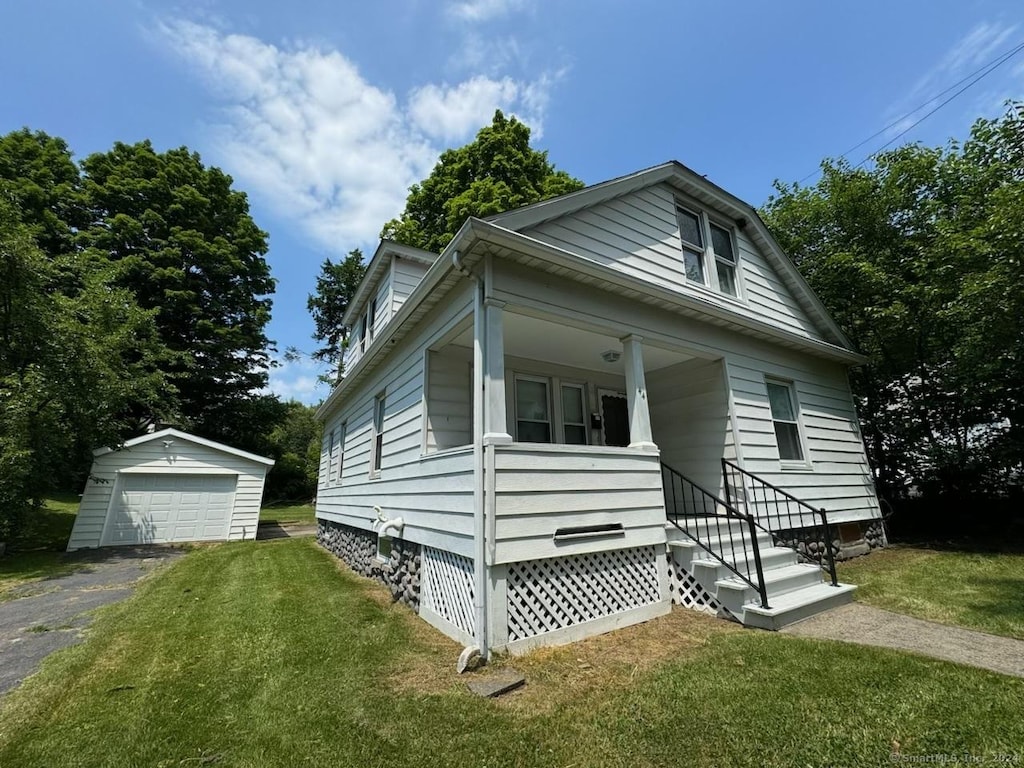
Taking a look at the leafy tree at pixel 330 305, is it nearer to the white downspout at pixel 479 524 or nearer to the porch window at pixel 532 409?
the porch window at pixel 532 409

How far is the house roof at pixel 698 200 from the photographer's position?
530cm

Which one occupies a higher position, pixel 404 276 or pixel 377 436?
pixel 404 276

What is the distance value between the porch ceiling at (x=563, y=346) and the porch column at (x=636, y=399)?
441 millimetres

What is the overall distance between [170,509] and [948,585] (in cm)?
1681

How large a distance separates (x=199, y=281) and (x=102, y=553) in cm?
1527

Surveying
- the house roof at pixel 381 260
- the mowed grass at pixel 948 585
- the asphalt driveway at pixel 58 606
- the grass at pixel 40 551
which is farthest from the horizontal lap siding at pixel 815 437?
the grass at pixel 40 551

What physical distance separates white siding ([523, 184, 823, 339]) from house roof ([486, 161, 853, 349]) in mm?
116

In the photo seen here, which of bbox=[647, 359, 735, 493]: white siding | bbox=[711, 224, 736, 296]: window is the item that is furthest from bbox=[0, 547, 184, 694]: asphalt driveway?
bbox=[711, 224, 736, 296]: window

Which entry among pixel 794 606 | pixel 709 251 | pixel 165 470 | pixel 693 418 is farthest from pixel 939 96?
pixel 165 470

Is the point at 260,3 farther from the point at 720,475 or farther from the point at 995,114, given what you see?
the point at 995,114

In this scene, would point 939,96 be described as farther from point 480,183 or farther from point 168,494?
point 168,494

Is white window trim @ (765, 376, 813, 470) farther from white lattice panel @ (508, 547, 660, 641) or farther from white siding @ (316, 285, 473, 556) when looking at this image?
white siding @ (316, 285, 473, 556)

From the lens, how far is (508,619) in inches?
150

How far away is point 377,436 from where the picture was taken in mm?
7758
